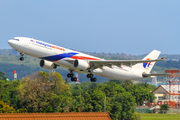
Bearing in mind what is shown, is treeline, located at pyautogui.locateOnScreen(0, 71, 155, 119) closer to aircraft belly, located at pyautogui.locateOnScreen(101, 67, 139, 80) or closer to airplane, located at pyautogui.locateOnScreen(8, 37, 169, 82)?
aircraft belly, located at pyautogui.locateOnScreen(101, 67, 139, 80)

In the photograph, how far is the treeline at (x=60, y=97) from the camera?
91.5 meters

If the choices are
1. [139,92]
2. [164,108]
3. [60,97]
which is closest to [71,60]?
[60,97]

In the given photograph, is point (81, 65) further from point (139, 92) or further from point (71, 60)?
point (139, 92)

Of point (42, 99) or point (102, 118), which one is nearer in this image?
point (102, 118)

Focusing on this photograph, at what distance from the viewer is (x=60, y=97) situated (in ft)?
301

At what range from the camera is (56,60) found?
4922cm

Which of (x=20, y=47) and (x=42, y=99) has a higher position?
(x=20, y=47)

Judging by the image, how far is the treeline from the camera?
91.5 meters

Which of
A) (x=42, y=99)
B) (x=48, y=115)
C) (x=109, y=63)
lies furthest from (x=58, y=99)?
(x=48, y=115)

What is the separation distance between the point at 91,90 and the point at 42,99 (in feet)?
40.5

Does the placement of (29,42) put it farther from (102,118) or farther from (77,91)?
(77,91)

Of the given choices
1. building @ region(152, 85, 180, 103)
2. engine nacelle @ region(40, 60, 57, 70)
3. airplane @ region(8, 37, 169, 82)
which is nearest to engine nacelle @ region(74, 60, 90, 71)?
airplane @ region(8, 37, 169, 82)

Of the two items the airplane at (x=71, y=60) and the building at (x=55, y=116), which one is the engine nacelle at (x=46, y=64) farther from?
the building at (x=55, y=116)

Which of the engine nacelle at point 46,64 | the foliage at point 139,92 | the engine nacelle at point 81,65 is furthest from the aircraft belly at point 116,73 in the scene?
the foliage at point 139,92
